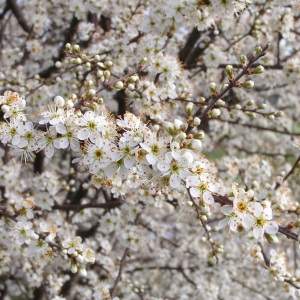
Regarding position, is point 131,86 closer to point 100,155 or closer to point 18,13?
point 100,155

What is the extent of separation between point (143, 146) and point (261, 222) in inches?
23.3

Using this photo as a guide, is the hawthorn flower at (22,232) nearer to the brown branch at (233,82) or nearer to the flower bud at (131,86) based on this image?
the flower bud at (131,86)

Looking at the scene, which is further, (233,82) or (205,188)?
(233,82)

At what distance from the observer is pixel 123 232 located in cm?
317

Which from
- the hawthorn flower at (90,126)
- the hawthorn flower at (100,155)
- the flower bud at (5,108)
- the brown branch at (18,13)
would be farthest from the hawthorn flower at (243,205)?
the brown branch at (18,13)

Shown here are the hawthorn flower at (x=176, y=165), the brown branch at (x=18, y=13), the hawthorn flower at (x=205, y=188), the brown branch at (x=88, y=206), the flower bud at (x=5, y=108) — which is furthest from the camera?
the brown branch at (x=18, y=13)

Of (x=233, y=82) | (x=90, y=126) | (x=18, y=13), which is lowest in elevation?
(x=18, y=13)

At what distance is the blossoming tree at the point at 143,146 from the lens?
175 centimetres

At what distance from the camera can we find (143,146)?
163 cm

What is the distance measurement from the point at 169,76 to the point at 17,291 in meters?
3.06

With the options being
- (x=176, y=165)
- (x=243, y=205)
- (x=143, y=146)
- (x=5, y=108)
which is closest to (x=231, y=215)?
(x=243, y=205)

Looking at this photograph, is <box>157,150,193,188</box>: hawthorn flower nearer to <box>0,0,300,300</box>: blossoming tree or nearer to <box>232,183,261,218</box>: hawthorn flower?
<box>0,0,300,300</box>: blossoming tree

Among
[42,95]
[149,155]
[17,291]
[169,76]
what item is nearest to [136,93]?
[169,76]

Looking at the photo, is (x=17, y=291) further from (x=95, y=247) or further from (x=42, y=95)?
(x=42, y=95)
